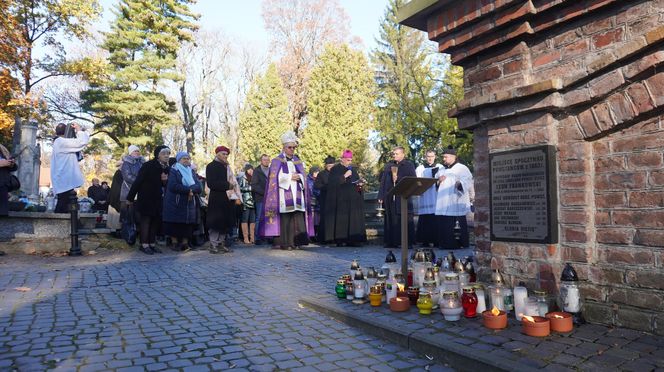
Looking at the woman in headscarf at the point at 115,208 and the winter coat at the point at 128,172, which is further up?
the winter coat at the point at 128,172

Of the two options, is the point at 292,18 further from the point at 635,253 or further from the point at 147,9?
the point at 635,253

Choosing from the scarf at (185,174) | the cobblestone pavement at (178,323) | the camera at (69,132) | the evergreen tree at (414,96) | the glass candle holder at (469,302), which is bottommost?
the cobblestone pavement at (178,323)

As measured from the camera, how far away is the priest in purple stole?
35.1 feet

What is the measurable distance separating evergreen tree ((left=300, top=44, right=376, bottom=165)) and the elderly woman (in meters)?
20.9

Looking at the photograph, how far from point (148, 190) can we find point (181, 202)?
0.69 meters

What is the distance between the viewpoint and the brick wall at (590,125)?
3494 mm

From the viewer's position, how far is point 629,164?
3656 mm

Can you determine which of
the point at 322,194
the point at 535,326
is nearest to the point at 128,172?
the point at 322,194

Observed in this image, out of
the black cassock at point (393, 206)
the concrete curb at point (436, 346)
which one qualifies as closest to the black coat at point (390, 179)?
the black cassock at point (393, 206)

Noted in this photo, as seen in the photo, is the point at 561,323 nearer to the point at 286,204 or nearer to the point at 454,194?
Answer: the point at 454,194

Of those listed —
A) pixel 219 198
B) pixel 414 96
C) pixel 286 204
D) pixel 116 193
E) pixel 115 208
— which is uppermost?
pixel 414 96

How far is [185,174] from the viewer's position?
407 inches

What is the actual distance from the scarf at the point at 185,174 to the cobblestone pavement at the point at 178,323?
8.48ft

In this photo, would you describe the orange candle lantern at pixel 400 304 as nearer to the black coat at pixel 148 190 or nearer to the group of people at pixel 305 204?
the group of people at pixel 305 204
